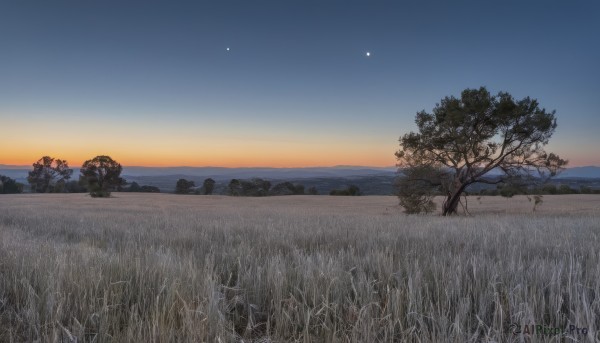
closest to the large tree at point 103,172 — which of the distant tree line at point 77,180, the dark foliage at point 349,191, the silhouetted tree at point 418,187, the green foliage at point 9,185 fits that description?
the distant tree line at point 77,180

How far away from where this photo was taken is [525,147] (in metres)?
25.6

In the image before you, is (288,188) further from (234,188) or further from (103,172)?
(103,172)

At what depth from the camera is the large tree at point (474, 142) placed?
25109mm

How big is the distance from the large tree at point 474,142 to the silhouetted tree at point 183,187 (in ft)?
272

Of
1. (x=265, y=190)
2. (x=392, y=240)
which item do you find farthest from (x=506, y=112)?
(x=265, y=190)

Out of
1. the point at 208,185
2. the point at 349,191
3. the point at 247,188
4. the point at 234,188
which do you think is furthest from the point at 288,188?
the point at 349,191

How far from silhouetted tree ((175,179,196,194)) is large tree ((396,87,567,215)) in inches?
3264

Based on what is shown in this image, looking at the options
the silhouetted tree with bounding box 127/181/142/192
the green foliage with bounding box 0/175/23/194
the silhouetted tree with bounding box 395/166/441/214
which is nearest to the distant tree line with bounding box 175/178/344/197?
the silhouetted tree with bounding box 127/181/142/192

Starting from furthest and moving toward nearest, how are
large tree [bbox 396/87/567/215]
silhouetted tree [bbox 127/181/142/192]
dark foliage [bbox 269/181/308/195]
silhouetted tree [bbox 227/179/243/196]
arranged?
dark foliage [bbox 269/181/308/195]
silhouetted tree [bbox 127/181/142/192]
silhouetted tree [bbox 227/179/243/196]
large tree [bbox 396/87/567/215]

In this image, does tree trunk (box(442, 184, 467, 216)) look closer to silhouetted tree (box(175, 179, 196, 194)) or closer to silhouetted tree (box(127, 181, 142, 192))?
silhouetted tree (box(175, 179, 196, 194))

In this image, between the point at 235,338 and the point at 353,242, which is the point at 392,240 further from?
the point at 235,338

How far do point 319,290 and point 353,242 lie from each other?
13.7 ft

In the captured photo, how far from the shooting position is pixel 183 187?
10119cm

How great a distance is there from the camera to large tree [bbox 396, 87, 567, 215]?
25109 millimetres
